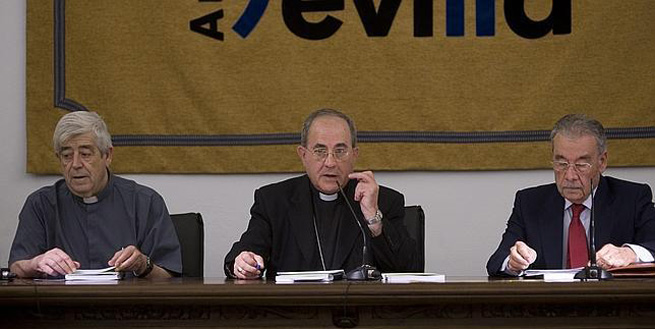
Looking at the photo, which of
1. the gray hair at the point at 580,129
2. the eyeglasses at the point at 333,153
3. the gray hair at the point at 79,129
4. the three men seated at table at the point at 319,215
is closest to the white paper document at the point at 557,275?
the three men seated at table at the point at 319,215

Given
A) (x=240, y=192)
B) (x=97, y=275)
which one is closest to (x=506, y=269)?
(x=97, y=275)

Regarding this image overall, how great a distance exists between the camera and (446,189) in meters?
4.87

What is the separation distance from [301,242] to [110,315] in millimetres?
989

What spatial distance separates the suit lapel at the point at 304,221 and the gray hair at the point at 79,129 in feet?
2.21

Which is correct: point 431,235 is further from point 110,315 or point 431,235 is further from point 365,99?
point 110,315

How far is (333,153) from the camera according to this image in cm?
392

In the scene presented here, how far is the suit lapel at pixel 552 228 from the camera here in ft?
12.7

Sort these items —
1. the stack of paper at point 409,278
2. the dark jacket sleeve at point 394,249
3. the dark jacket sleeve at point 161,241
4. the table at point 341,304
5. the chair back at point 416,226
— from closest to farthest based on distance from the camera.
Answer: the table at point 341,304, the stack of paper at point 409,278, the dark jacket sleeve at point 394,249, the dark jacket sleeve at point 161,241, the chair back at point 416,226

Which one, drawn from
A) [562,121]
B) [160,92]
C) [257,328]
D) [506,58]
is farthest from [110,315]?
[506,58]

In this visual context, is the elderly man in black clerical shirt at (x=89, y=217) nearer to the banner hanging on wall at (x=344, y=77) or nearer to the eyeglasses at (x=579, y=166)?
the banner hanging on wall at (x=344, y=77)

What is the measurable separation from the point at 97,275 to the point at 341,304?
3.04ft

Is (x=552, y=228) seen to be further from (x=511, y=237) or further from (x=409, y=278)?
(x=409, y=278)

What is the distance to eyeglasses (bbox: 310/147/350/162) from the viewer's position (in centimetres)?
392

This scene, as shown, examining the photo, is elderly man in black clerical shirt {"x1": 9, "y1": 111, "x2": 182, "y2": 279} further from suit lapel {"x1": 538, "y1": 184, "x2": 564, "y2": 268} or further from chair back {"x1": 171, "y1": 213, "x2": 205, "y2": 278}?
suit lapel {"x1": 538, "y1": 184, "x2": 564, "y2": 268}
